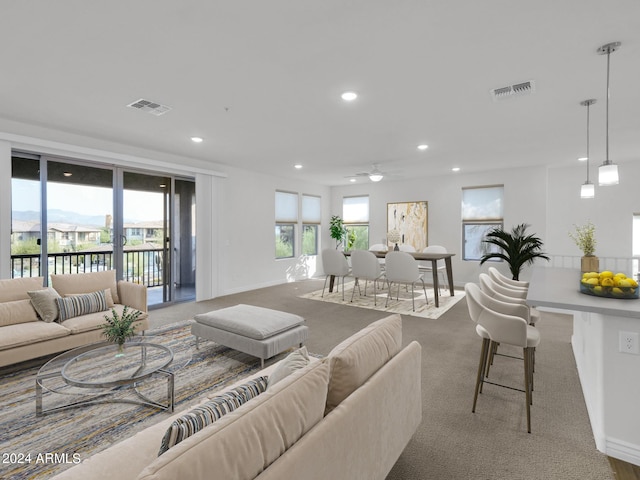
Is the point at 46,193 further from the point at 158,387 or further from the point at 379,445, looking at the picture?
the point at 379,445

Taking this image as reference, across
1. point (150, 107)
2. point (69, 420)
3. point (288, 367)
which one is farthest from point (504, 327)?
point (150, 107)

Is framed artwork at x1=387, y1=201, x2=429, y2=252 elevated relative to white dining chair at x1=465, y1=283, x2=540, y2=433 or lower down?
elevated

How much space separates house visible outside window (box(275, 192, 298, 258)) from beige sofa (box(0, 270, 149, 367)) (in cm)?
416

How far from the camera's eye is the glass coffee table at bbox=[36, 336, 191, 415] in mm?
2006

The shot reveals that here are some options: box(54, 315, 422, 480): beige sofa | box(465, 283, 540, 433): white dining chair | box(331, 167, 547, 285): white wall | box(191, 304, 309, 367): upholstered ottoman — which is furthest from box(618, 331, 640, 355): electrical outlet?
box(331, 167, 547, 285): white wall

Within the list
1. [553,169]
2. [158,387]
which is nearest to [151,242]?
[158,387]

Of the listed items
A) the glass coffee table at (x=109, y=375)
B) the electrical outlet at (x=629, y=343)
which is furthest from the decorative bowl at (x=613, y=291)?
the glass coffee table at (x=109, y=375)

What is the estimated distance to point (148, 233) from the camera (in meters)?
5.33

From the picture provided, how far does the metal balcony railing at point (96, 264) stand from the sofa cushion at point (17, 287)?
3.01 feet

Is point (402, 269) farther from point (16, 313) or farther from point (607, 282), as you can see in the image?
point (16, 313)

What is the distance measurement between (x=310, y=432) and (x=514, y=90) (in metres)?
3.17

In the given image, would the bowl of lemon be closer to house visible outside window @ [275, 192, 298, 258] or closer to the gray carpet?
the gray carpet

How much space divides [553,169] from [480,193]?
1.40 meters

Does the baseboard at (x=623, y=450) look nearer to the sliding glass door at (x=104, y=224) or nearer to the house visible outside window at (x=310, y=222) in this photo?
the sliding glass door at (x=104, y=224)
